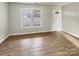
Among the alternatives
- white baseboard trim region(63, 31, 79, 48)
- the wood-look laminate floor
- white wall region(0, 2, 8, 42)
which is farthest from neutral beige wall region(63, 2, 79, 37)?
white wall region(0, 2, 8, 42)

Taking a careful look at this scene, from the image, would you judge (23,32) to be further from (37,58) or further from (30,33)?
(37,58)

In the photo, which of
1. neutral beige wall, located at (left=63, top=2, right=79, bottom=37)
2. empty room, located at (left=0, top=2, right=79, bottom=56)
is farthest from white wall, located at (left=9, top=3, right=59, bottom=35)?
neutral beige wall, located at (left=63, top=2, right=79, bottom=37)

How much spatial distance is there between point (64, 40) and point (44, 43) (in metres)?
0.43

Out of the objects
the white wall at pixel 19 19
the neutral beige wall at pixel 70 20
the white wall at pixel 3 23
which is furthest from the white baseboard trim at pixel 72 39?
the white wall at pixel 3 23

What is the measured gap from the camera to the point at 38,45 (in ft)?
7.00

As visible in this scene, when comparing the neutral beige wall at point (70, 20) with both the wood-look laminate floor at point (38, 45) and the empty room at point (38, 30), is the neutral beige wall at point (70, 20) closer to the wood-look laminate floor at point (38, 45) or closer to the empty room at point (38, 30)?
the empty room at point (38, 30)

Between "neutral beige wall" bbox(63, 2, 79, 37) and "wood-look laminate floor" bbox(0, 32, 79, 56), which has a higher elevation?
"neutral beige wall" bbox(63, 2, 79, 37)

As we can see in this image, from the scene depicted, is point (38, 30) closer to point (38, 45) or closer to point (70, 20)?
point (38, 45)

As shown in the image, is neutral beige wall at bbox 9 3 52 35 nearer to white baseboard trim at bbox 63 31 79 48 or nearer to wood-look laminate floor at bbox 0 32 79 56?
wood-look laminate floor at bbox 0 32 79 56

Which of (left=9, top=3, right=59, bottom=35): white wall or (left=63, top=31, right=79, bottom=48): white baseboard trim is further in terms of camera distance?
(left=9, top=3, right=59, bottom=35): white wall

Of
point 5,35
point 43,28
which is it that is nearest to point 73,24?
point 43,28

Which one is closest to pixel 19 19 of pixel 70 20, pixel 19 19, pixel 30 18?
pixel 19 19

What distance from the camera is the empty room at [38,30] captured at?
207 centimetres

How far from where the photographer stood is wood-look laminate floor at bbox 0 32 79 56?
2044mm
